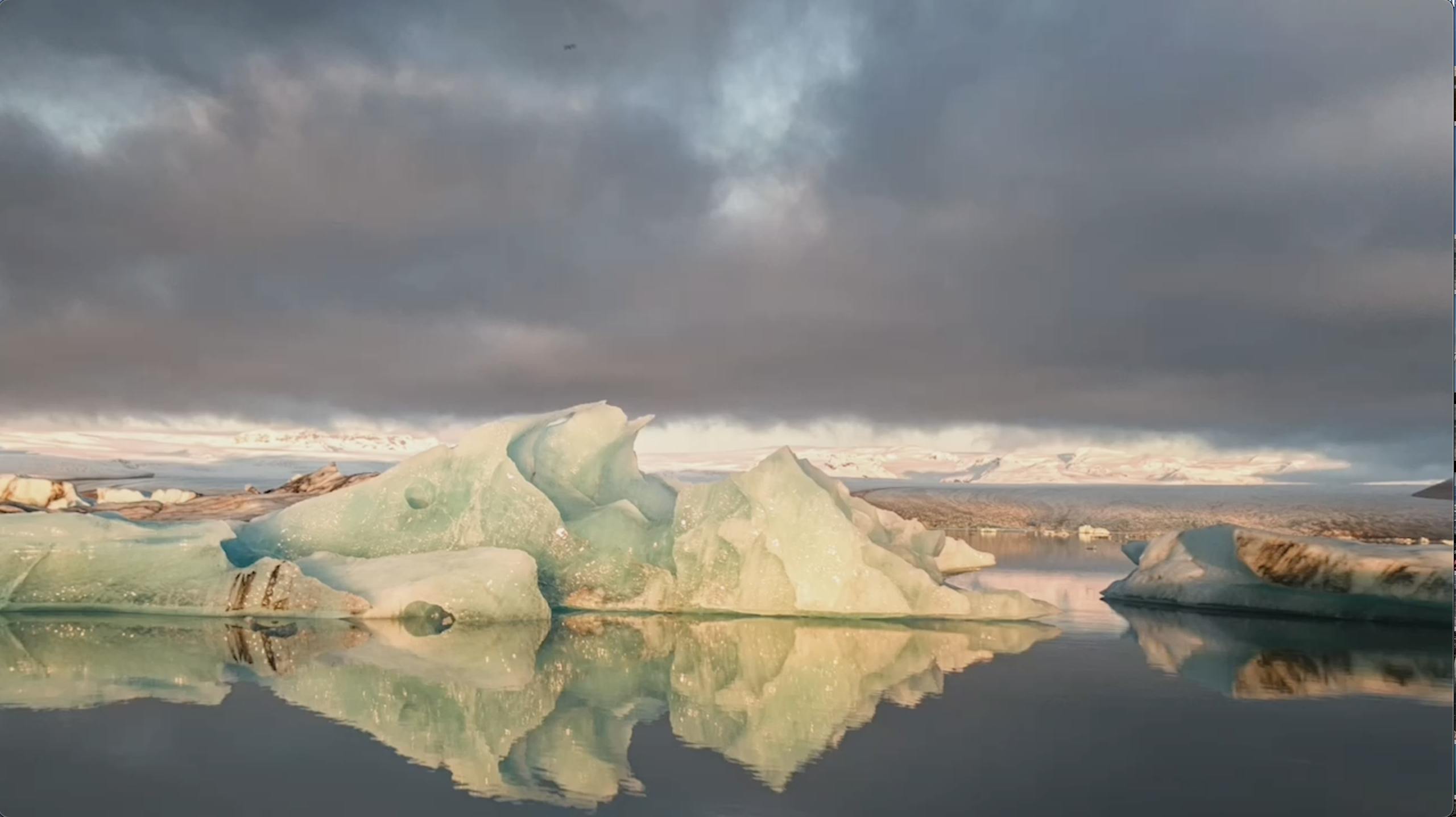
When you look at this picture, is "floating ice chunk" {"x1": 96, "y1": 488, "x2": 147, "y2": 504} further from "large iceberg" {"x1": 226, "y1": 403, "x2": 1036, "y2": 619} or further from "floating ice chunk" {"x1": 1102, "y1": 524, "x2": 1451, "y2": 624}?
"floating ice chunk" {"x1": 1102, "y1": 524, "x2": 1451, "y2": 624}

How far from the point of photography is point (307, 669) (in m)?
5.33

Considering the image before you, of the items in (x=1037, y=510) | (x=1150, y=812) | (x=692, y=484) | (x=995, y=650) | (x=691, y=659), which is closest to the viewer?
(x=1150, y=812)

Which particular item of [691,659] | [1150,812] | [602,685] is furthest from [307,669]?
[1150,812]

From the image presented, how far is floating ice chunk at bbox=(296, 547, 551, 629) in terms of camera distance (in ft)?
25.9

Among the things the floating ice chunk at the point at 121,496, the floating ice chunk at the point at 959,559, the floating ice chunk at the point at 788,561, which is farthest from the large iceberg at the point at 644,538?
the floating ice chunk at the point at 121,496

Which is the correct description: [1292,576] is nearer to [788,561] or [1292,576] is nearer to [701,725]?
[788,561]

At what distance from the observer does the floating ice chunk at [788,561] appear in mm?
8727

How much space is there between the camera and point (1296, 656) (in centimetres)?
663

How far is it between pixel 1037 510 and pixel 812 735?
25.9m

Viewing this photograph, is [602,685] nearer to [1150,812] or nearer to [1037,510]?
[1150,812]

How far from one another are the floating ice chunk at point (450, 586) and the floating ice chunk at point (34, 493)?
40.2ft

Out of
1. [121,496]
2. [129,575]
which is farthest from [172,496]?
[129,575]

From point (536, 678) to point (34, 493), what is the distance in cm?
1693

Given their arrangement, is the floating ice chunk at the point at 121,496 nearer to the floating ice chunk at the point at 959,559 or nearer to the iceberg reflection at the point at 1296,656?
the floating ice chunk at the point at 959,559
